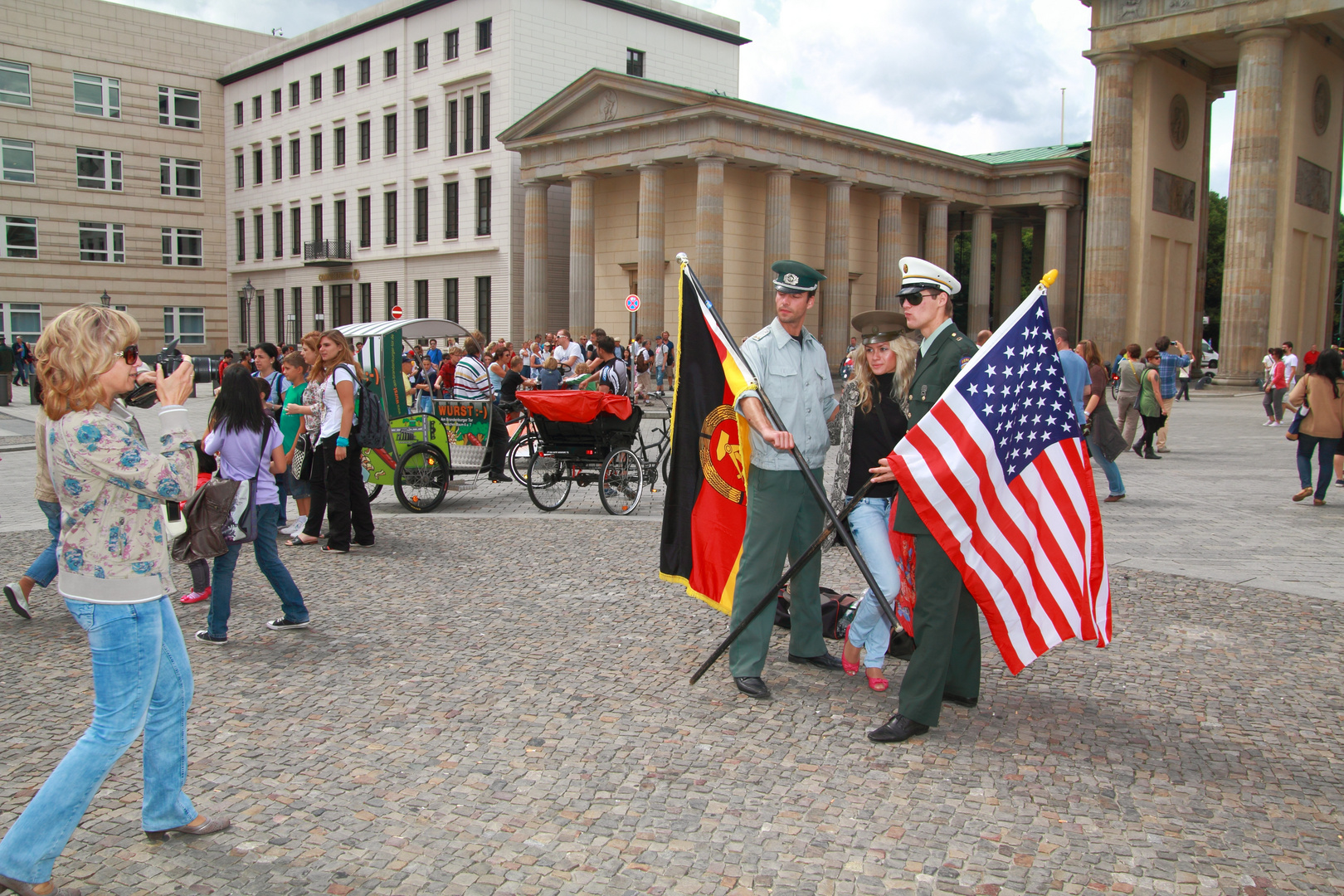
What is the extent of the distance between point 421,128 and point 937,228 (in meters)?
23.9

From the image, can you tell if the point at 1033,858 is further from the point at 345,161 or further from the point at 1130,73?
the point at 345,161

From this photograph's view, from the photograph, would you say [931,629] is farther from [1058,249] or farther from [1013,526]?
[1058,249]

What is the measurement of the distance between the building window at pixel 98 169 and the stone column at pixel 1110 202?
4856 cm

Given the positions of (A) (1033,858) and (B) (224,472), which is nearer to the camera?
(A) (1033,858)

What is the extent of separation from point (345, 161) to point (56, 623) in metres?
50.7

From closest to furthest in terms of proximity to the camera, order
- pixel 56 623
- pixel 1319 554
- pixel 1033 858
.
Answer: pixel 1033 858
pixel 56 623
pixel 1319 554

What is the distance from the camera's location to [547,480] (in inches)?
430

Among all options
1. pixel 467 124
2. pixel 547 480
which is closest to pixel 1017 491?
pixel 547 480

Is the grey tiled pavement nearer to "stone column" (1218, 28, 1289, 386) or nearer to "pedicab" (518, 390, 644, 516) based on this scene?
"pedicab" (518, 390, 644, 516)

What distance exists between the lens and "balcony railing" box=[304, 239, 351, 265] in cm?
5344

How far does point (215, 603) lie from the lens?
5.84 meters

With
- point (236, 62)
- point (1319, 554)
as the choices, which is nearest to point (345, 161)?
point (236, 62)

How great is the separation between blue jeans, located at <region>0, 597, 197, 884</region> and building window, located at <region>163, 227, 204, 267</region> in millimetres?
62358

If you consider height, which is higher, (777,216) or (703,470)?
(777,216)
